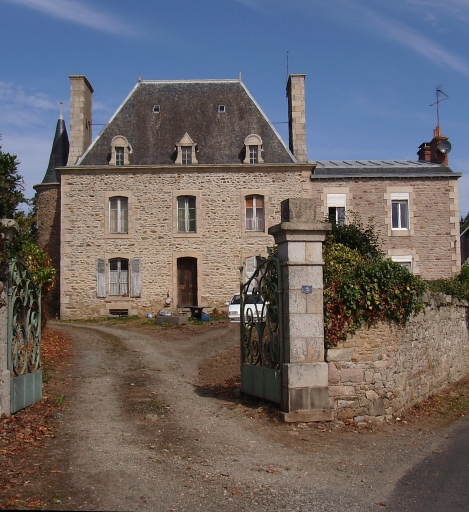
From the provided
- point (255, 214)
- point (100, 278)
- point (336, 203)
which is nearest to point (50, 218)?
point (100, 278)

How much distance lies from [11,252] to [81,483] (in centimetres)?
314

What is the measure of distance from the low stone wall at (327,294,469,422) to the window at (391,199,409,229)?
13961 mm

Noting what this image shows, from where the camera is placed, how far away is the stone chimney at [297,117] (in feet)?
81.8

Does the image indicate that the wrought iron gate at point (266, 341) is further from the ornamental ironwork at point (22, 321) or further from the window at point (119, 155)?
the window at point (119, 155)

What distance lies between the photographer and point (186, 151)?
80.8 feet

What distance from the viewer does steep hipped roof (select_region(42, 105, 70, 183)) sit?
26.2m

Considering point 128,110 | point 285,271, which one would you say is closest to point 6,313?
point 285,271

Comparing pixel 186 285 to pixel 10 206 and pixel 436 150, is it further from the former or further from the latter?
pixel 10 206

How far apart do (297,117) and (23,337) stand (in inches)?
748

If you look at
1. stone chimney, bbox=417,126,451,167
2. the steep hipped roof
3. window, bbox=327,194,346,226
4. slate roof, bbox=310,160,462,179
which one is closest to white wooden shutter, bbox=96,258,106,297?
the steep hipped roof

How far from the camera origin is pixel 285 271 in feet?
26.7

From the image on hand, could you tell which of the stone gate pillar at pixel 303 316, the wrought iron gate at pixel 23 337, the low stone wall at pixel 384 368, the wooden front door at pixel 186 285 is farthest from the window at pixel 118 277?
the stone gate pillar at pixel 303 316

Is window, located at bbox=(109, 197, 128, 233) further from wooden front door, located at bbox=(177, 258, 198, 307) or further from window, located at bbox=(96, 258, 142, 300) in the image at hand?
wooden front door, located at bbox=(177, 258, 198, 307)

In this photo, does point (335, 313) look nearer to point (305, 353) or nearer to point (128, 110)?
point (305, 353)
